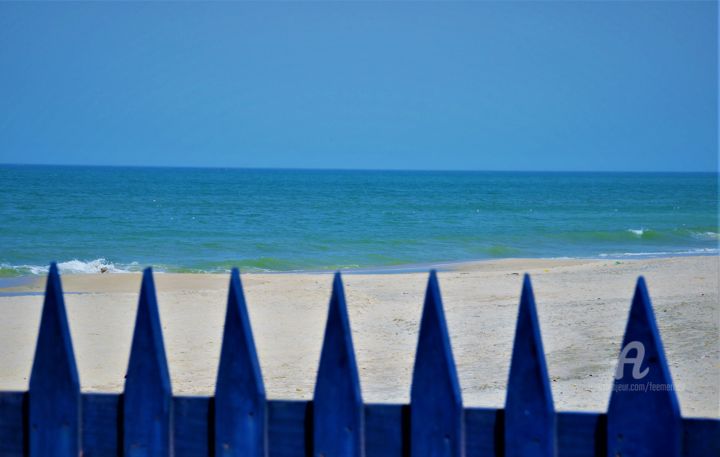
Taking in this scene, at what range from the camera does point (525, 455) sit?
1690 mm

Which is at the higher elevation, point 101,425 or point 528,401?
point 528,401

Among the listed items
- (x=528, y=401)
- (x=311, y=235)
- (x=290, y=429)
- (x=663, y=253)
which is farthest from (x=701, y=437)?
(x=311, y=235)

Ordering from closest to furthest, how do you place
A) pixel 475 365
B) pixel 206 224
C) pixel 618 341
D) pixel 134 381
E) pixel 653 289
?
pixel 134 381
pixel 475 365
pixel 618 341
pixel 653 289
pixel 206 224

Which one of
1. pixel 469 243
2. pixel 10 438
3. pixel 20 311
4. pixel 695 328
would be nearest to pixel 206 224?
pixel 469 243

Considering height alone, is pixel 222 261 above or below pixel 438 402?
below

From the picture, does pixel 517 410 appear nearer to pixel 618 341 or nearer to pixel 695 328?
pixel 618 341

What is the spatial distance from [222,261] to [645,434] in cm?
2285

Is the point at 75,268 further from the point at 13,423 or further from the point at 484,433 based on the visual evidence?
the point at 484,433

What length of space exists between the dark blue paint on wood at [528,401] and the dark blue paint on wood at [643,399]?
13 cm

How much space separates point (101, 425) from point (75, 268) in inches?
821

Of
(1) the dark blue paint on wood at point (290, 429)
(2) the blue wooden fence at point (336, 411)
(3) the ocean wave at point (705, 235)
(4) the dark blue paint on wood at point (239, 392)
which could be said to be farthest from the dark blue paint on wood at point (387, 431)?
(3) the ocean wave at point (705, 235)

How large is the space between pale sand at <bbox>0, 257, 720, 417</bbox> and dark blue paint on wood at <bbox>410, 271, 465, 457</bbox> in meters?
4.83

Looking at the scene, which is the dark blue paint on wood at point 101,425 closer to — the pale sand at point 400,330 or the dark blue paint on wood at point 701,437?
the dark blue paint on wood at point 701,437

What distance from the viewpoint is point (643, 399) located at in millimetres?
1657
